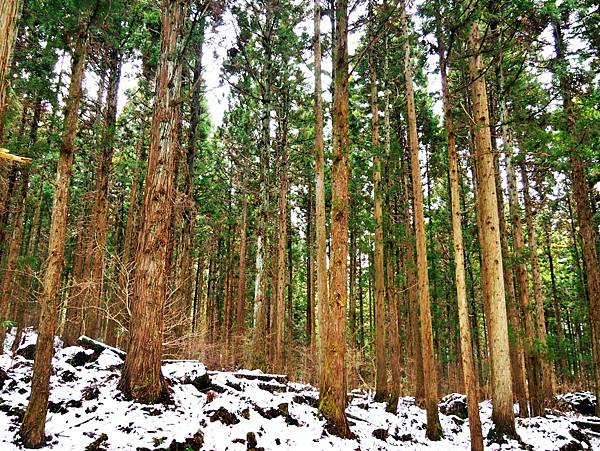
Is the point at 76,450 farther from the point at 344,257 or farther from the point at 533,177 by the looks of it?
the point at 533,177

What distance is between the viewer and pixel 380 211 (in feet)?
44.8

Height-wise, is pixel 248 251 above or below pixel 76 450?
above

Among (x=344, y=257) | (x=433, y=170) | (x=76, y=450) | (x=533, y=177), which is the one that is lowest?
(x=76, y=450)

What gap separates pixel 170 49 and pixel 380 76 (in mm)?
9202

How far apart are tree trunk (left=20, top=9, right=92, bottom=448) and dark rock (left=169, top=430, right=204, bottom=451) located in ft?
5.91

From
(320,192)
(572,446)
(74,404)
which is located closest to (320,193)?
(320,192)

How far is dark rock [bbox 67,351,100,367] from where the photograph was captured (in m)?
9.32

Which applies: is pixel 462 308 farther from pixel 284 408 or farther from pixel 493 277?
pixel 284 408

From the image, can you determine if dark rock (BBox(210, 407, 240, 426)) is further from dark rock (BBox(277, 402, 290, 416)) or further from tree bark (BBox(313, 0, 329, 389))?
tree bark (BBox(313, 0, 329, 389))

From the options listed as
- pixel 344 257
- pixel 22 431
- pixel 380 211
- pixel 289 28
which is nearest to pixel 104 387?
pixel 22 431

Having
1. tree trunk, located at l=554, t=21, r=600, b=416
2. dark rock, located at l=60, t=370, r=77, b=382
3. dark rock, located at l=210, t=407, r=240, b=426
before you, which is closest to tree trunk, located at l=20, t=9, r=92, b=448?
dark rock, located at l=60, t=370, r=77, b=382

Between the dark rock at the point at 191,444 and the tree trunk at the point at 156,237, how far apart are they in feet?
4.71

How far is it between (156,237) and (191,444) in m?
3.76

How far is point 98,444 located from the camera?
578 cm
